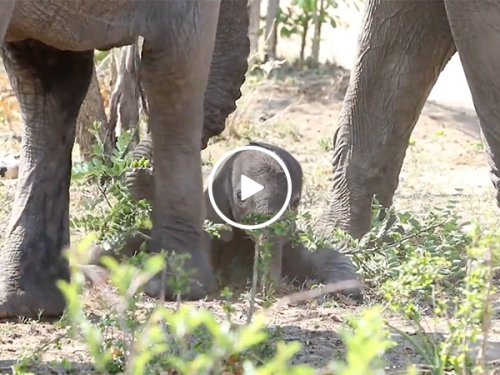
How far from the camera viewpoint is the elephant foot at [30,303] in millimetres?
3764

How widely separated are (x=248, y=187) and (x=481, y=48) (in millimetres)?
943

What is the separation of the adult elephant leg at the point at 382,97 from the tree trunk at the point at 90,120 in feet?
4.85

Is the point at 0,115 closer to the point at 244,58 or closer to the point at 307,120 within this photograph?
the point at 307,120

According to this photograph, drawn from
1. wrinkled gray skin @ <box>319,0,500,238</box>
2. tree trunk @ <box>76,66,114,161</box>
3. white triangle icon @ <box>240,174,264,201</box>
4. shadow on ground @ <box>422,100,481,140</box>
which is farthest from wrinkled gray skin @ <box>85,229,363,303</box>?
shadow on ground @ <box>422,100,481,140</box>

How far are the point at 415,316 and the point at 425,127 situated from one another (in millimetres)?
5786

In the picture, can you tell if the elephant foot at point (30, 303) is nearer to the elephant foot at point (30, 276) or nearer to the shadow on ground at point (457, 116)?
the elephant foot at point (30, 276)

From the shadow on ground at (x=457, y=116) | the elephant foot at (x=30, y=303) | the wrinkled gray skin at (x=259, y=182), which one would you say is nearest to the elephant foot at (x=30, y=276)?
the elephant foot at (x=30, y=303)

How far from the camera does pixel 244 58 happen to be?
4559 millimetres

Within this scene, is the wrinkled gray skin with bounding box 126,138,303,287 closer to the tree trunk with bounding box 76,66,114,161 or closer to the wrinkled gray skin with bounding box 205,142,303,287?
the wrinkled gray skin with bounding box 205,142,303,287

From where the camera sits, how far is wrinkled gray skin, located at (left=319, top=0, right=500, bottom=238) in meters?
4.68

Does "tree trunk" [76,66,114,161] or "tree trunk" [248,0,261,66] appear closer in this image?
"tree trunk" [76,66,114,161]

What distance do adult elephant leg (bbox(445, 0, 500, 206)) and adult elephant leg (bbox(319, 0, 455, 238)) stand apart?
0.51 meters

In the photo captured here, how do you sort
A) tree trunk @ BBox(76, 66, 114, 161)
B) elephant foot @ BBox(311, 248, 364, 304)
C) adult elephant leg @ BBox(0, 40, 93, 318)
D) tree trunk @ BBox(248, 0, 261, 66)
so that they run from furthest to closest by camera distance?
tree trunk @ BBox(248, 0, 261, 66) → tree trunk @ BBox(76, 66, 114, 161) → elephant foot @ BBox(311, 248, 364, 304) → adult elephant leg @ BBox(0, 40, 93, 318)

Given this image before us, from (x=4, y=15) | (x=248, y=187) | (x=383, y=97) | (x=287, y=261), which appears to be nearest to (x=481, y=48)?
(x=383, y=97)
